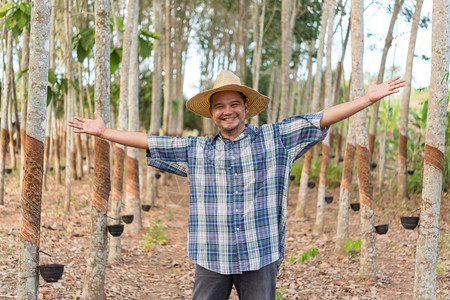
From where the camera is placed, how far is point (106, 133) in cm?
271

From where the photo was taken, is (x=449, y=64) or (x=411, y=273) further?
(x=411, y=273)

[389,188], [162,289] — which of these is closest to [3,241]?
[162,289]

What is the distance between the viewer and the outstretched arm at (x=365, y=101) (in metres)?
2.45

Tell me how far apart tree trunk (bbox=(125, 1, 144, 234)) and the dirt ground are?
392 millimetres

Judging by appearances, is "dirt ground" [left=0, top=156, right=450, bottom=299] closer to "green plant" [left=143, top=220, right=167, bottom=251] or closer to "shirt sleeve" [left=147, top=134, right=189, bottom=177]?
"green plant" [left=143, top=220, right=167, bottom=251]

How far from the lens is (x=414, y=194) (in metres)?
10.8

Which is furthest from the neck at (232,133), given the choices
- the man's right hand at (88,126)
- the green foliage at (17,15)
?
the green foliage at (17,15)

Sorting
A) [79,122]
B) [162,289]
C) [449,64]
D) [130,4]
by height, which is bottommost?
[162,289]

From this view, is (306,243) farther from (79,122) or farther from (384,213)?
(79,122)

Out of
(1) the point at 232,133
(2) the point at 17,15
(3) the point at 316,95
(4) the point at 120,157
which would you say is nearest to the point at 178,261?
(4) the point at 120,157

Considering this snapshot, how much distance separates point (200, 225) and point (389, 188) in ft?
30.4

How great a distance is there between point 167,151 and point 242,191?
1.55 ft

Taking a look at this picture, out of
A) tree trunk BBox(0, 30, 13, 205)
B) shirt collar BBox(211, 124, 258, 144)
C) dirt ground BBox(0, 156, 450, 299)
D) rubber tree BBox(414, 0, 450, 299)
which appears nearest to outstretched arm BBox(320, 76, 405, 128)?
shirt collar BBox(211, 124, 258, 144)

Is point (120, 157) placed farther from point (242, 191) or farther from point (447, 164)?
point (447, 164)
